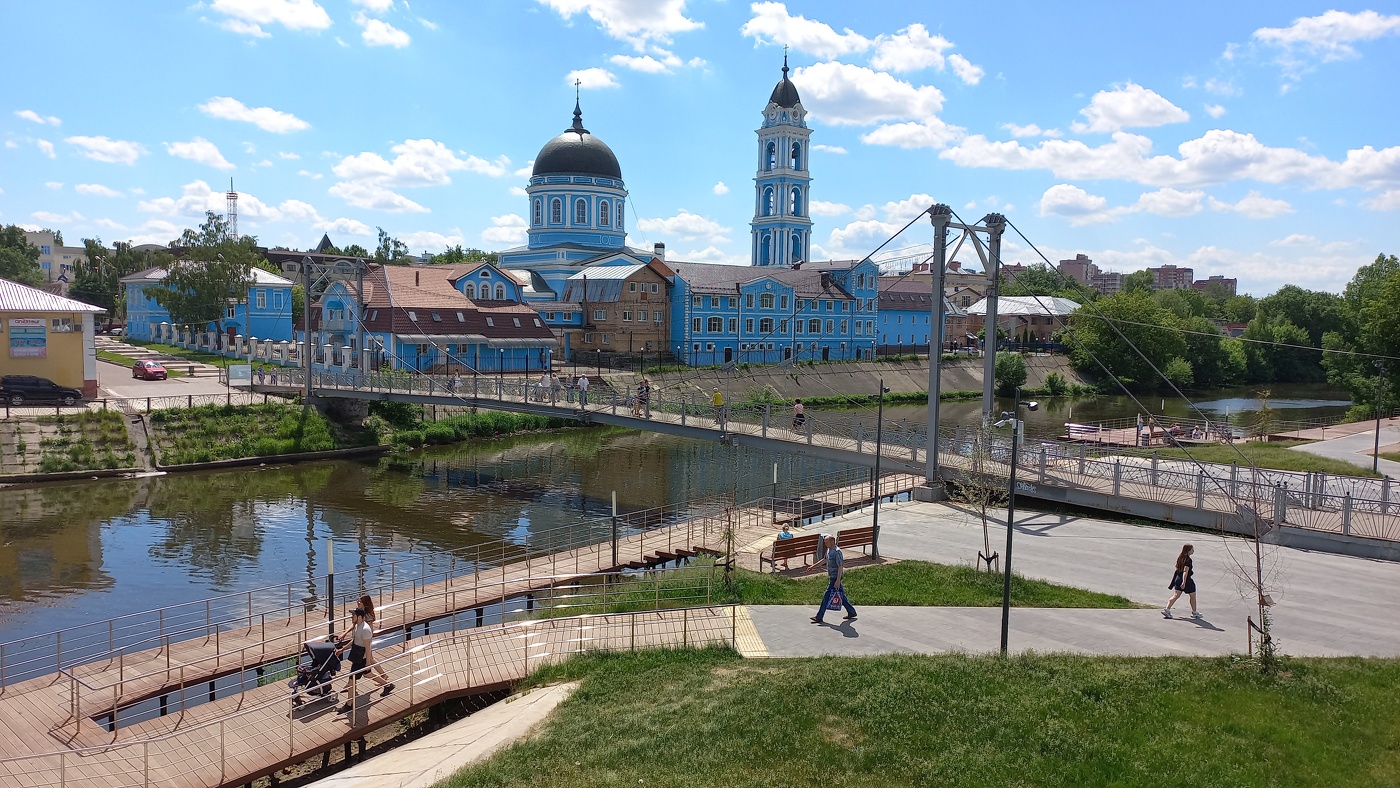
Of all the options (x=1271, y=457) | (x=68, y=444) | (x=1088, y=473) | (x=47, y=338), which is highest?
(x=47, y=338)

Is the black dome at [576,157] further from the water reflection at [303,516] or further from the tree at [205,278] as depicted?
the water reflection at [303,516]

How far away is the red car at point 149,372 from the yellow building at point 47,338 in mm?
6082

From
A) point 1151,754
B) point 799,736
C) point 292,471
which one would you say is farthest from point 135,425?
point 1151,754

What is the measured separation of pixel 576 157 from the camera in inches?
3041

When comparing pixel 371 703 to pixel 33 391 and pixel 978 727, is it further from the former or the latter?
pixel 33 391

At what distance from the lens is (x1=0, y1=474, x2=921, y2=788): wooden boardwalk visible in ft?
35.7

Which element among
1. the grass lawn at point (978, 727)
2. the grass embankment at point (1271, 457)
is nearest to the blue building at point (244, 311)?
the grass embankment at point (1271, 457)

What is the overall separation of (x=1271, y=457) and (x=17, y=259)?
320 ft

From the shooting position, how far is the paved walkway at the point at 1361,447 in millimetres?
31156

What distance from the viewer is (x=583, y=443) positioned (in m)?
45.4

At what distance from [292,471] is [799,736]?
104ft

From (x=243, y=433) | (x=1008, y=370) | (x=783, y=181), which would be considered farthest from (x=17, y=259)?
(x=1008, y=370)

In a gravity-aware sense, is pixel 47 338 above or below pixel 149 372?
above

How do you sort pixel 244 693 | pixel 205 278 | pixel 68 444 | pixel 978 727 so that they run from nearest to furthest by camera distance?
pixel 978 727 → pixel 244 693 → pixel 68 444 → pixel 205 278
